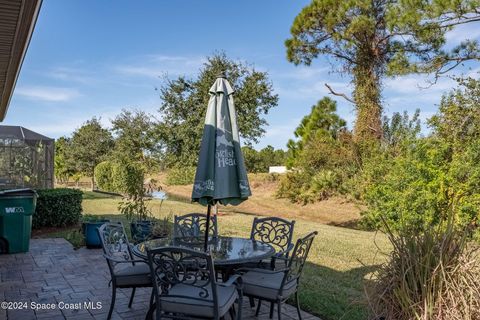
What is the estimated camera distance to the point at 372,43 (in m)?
16.1

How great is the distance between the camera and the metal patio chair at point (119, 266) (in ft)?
11.1

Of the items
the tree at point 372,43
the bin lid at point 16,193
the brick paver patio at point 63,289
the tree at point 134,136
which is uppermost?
the tree at point 372,43

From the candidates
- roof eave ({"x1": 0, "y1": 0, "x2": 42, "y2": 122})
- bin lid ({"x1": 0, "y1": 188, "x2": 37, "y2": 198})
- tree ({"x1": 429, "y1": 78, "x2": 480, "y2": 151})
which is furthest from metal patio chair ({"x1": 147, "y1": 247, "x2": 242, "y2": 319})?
tree ({"x1": 429, "y1": 78, "x2": 480, "y2": 151})

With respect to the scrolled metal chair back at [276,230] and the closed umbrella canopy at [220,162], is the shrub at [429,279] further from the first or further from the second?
the scrolled metal chair back at [276,230]

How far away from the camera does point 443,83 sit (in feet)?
38.6

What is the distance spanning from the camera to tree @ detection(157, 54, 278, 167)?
11.7 metres

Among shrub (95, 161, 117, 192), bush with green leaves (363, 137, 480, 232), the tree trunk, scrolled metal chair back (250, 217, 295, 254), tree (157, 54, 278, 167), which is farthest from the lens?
shrub (95, 161, 117, 192)

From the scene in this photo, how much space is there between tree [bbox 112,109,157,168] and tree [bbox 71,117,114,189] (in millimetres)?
3640

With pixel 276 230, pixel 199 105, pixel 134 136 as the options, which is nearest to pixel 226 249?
pixel 276 230

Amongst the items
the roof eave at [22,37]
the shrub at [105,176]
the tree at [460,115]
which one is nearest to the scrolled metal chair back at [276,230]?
the roof eave at [22,37]

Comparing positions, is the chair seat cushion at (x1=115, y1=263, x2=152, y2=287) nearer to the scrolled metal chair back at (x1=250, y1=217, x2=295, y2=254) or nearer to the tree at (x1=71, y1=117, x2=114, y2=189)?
the scrolled metal chair back at (x1=250, y1=217, x2=295, y2=254)

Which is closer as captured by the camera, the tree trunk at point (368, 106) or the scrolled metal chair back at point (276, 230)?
the scrolled metal chair back at point (276, 230)

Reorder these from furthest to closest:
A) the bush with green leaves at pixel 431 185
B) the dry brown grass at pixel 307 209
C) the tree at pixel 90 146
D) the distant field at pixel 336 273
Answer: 1. the tree at pixel 90 146
2. the dry brown grass at pixel 307 209
3. the bush with green leaves at pixel 431 185
4. the distant field at pixel 336 273

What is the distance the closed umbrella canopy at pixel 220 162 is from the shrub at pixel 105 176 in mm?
19027
